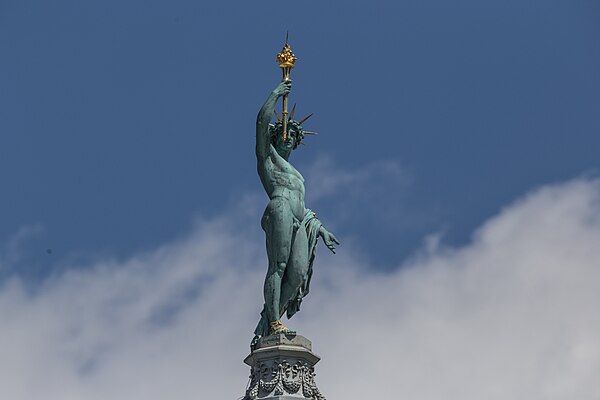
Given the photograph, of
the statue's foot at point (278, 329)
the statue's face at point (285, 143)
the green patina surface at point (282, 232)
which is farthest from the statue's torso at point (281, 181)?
the statue's foot at point (278, 329)

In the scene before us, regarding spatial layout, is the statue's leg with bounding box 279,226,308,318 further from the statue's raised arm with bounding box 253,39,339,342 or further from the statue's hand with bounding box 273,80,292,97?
the statue's hand with bounding box 273,80,292,97

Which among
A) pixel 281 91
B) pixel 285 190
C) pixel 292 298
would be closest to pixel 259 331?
pixel 292 298

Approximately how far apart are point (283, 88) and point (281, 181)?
216 centimetres

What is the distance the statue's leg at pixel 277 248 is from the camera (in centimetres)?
3475

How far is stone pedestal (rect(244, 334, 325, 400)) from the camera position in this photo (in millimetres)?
33750

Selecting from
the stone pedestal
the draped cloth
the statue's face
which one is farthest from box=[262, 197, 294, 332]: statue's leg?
the statue's face

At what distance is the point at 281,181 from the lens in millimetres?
35281

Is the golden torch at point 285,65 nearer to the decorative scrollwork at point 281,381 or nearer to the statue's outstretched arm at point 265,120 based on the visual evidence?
the statue's outstretched arm at point 265,120

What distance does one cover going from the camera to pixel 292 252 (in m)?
35.0

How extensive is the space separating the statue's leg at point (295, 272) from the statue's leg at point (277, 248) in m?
0.13

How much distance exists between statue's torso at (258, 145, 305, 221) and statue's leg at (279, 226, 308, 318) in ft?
1.87

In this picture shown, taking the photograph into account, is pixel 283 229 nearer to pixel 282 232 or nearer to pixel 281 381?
pixel 282 232

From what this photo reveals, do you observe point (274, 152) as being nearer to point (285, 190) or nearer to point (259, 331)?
point (285, 190)

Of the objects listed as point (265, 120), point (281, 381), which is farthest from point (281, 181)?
point (281, 381)
